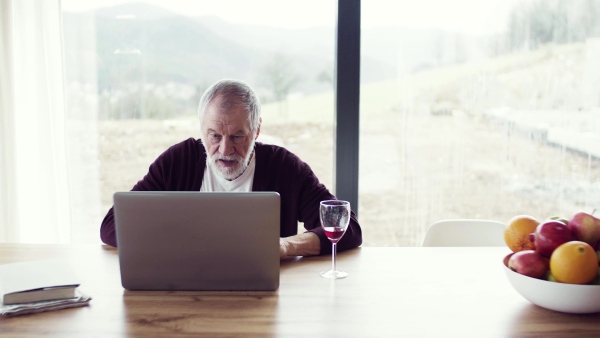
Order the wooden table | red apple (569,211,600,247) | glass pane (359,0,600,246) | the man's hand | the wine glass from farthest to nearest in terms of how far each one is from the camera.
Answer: glass pane (359,0,600,246) < the man's hand < the wine glass < red apple (569,211,600,247) < the wooden table

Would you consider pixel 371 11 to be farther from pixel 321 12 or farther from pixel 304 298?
pixel 304 298

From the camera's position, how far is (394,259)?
68.6 inches

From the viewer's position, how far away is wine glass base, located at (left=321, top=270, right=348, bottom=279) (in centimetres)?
157

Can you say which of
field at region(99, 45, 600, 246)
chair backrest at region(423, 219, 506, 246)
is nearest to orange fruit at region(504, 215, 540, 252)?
chair backrest at region(423, 219, 506, 246)

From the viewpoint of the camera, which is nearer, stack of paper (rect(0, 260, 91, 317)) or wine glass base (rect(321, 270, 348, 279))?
stack of paper (rect(0, 260, 91, 317))

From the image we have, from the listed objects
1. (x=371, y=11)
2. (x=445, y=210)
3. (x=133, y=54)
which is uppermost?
(x=371, y=11)

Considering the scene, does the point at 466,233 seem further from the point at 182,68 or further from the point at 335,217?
the point at 182,68

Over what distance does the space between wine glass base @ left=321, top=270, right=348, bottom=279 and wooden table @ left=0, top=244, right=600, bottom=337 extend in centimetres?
2

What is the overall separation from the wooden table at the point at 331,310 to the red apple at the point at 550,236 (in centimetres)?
14

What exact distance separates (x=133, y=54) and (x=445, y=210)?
177 centimetres

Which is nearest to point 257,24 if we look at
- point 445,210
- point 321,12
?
point 321,12

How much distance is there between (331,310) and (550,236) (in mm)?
499

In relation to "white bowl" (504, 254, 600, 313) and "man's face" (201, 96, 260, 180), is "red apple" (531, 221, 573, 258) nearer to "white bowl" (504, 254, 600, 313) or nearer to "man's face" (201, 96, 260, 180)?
"white bowl" (504, 254, 600, 313)

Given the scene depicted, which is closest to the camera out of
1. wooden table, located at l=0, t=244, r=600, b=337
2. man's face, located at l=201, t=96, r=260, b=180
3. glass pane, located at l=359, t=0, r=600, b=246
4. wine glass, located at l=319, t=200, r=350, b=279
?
wooden table, located at l=0, t=244, r=600, b=337
